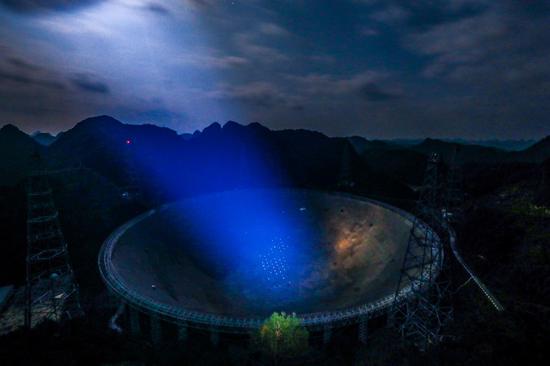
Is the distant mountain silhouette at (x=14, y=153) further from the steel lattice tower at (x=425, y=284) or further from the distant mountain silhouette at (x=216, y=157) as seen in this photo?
the steel lattice tower at (x=425, y=284)

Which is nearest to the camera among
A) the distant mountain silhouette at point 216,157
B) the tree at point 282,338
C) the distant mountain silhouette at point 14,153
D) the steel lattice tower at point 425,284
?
the steel lattice tower at point 425,284

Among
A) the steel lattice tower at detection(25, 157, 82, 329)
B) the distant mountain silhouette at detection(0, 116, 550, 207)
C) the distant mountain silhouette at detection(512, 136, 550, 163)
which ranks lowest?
the steel lattice tower at detection(25, 157, 82, 329)

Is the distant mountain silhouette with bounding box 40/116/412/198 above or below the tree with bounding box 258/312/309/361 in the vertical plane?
above

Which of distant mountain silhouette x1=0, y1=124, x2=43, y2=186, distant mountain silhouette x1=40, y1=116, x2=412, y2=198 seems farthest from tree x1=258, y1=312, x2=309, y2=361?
distant mountain silhouette x1=0, y1=124, x2=43, y2=186

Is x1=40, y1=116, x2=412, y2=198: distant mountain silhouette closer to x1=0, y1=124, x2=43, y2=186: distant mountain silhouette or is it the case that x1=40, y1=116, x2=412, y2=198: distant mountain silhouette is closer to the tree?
x1=0, y1=124, x2=43, y2=186: distant mountain silhouette

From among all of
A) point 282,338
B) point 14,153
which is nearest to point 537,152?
point 282,338

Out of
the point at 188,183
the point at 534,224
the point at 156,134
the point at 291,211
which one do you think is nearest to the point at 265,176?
the point at 188,183

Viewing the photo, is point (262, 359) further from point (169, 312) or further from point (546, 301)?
point (546, 301)

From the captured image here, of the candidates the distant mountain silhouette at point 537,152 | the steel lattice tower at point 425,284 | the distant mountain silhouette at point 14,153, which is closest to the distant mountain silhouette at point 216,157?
the distant mountain silhouette at point 14,153
